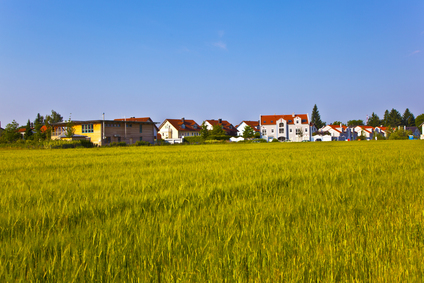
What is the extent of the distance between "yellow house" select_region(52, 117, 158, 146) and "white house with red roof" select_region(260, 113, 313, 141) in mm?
52436

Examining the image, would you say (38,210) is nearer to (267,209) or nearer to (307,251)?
(267,209)

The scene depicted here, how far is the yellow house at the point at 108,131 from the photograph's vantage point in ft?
181

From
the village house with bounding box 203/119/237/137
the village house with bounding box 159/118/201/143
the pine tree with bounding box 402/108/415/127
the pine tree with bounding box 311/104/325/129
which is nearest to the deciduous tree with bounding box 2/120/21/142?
the village house with bounding box 159/118/201/143

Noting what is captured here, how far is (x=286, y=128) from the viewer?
10094 cm

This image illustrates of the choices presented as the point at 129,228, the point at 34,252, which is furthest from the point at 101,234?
the point at 34,252

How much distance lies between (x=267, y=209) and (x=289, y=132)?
103722 mm

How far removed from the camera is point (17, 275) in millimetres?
1606

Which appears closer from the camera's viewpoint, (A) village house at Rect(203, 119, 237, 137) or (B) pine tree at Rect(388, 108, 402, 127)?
(A) village house at Rect(203, 119, 237, 137)

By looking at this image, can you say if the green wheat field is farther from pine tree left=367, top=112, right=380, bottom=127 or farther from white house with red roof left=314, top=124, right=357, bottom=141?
pine tree left=367, top=112, right=380, bottom=127

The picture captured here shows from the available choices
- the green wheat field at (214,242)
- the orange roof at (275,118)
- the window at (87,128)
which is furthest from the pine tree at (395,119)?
the green wheat field at (214,242)

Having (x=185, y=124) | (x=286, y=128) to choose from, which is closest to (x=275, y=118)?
(x=286, y=128)

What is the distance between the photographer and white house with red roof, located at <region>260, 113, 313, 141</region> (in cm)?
10019

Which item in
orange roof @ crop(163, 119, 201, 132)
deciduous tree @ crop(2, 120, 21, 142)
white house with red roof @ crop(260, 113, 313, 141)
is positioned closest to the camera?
deciduous tree @ crop(2, 120, 21, 142)

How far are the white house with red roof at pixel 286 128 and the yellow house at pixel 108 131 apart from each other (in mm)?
52436
